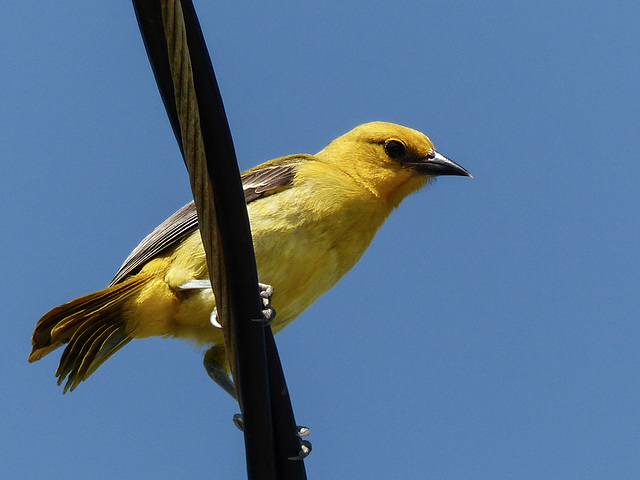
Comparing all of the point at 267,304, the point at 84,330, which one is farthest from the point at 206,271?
the point at 267,304

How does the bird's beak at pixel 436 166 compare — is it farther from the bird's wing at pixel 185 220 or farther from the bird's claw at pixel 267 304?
the bird's claw at pixel 267 304

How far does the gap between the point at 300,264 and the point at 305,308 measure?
0.50 meters

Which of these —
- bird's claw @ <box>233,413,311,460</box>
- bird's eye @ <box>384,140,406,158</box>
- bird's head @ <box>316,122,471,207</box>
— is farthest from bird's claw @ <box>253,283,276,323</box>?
bird's eye @ <box>384,140,406,158</box>

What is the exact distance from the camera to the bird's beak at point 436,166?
5.88 metres

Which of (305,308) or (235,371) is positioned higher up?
(305,308)

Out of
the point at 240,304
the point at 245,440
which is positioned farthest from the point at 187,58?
the point at 245,440

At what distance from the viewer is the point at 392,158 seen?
5.84 meters

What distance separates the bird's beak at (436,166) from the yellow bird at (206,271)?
604 millimetres

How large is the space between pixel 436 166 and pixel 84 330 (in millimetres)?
2729

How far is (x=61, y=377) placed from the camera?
179 inches

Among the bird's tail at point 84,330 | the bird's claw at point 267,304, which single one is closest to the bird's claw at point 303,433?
the bird's claw at point 267,304

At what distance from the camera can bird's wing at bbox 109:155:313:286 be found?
15.8ft

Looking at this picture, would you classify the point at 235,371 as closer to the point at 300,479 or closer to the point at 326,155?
the point at 300,479

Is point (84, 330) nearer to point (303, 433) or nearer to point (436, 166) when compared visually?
point (303, 433)
